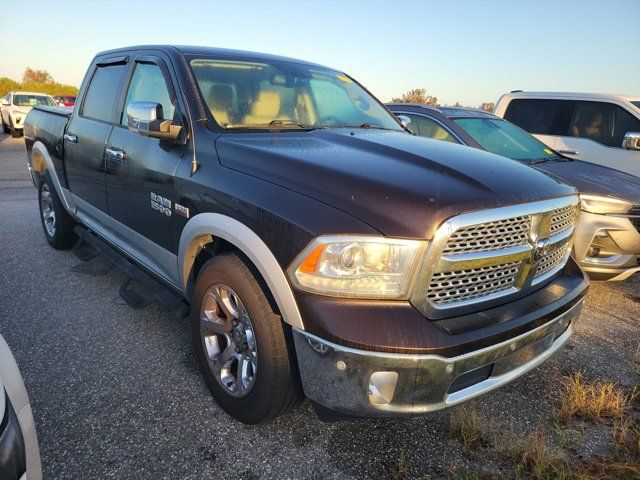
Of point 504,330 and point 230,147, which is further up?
point 230,147

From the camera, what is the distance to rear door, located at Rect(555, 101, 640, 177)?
6297 millimetres

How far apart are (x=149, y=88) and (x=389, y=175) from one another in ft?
6.71

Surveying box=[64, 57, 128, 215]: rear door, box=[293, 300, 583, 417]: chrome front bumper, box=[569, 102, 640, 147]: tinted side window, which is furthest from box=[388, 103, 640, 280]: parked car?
Answer: box=[64, 57, 128, 215]: rear door

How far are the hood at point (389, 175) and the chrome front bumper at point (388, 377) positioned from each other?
0.49 m

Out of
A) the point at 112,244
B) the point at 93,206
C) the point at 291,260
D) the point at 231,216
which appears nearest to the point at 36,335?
the point at 112,244

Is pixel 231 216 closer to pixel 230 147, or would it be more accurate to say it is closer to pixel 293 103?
pixel 230 147

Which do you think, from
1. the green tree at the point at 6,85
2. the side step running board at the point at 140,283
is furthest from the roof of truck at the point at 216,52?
the green tree at the point at 6,85

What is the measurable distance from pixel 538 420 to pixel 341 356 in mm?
1452

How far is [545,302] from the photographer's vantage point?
221cm

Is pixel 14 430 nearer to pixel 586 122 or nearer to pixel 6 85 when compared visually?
pixel 586 122

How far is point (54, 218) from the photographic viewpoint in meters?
4.86

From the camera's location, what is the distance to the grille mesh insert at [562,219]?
227cm

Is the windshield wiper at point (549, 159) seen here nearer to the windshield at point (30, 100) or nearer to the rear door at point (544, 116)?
the rear door at point (544, 116)

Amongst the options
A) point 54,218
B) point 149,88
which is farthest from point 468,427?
point 54,218
